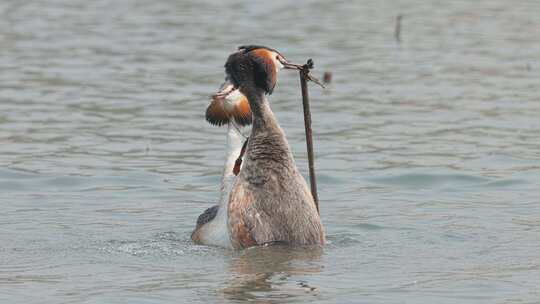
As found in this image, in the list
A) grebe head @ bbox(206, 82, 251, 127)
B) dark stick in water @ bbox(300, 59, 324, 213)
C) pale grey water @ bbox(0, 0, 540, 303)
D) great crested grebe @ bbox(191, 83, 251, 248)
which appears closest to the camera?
pale grey water @ bbox(0, 0, 540, 303)

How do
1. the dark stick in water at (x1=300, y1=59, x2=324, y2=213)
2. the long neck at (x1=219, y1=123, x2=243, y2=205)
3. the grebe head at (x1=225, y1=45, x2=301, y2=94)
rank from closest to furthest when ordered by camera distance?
the grebe head at (x1=225, y1=45, x2=301, y2=94) < the dark stick in water at (x1=300, y1=59, x2=324, y2=213) < the long neck at (x1=219, y1=123, x2=243, y2=205)

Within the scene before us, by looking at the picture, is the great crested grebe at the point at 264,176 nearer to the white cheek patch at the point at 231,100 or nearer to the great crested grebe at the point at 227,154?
the great crested grebe at the point at 227,154

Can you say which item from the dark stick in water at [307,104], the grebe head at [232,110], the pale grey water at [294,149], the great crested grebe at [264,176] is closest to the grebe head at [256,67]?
the great crested grebe at [264,176]

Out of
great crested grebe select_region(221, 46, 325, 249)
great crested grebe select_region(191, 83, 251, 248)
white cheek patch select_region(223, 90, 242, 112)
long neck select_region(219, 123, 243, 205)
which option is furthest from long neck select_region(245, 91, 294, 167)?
white cheek patch select_region(223, 90, 242, 112)

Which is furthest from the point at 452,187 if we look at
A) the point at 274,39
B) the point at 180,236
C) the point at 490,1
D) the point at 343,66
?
the point at 490,1

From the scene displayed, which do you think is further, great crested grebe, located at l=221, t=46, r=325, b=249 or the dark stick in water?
the dark stick in water

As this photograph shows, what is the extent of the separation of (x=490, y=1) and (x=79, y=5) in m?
8.80

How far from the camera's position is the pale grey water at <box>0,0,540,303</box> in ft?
31.9

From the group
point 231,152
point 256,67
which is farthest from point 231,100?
point 256,67

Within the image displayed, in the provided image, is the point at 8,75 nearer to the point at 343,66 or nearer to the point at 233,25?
the point at 343,66

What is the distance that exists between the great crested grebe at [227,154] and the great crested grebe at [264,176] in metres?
0.27

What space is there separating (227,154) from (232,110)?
13.7 inches

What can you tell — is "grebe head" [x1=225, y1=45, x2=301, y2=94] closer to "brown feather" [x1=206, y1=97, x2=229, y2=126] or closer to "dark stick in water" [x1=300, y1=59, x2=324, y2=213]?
"dark stick in water" [x1=300, y1=59, x2=324, y2=213]

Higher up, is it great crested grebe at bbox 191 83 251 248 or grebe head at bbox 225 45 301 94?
grebe head at bbox 225 45 301 94
